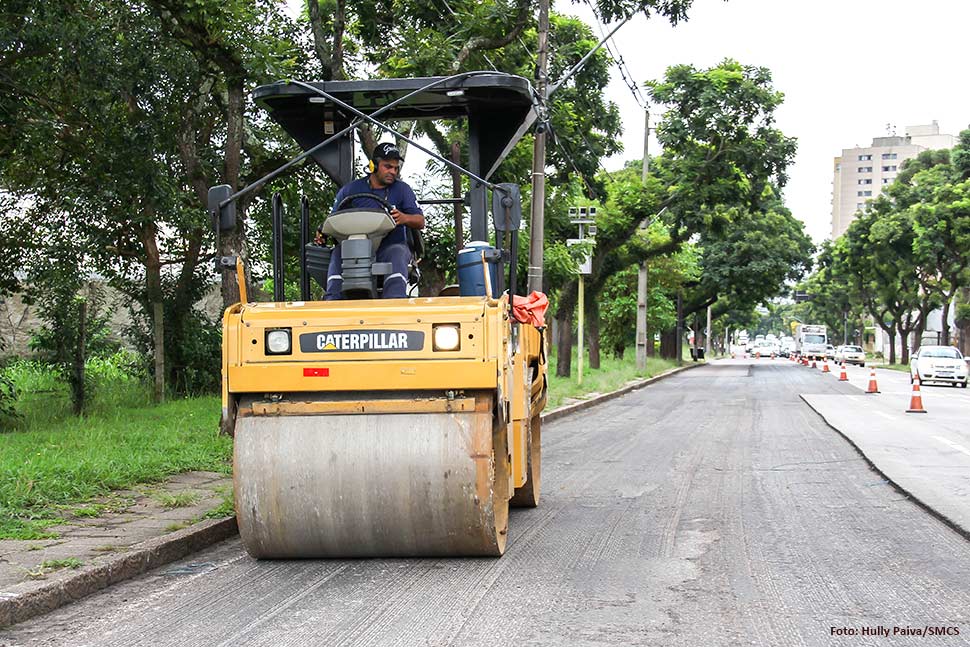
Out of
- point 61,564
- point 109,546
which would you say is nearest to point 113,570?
point 61,564

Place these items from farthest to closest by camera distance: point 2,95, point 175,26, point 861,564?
point 175,26
point 2,95
point 861,564

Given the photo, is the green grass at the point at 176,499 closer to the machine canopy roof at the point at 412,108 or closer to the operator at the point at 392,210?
the operator at the point at 392,210

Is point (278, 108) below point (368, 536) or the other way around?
the other way around

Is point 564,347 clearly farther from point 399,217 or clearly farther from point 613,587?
point 613,587

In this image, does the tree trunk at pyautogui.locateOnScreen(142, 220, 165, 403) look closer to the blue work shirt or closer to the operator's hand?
the blue work shirt

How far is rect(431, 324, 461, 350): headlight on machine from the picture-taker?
6.12 meters

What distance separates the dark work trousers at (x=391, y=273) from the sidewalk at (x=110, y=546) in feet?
5.95

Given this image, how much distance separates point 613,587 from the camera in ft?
19.3

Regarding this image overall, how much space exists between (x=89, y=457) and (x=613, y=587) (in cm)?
557

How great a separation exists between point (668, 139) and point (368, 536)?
2706 cm

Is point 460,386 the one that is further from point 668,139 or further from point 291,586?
point 668,139

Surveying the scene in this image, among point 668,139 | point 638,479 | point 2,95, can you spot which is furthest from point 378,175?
point 668,139

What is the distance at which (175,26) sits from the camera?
12.8 metres

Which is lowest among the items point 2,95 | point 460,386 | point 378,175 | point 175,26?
point 460,386
